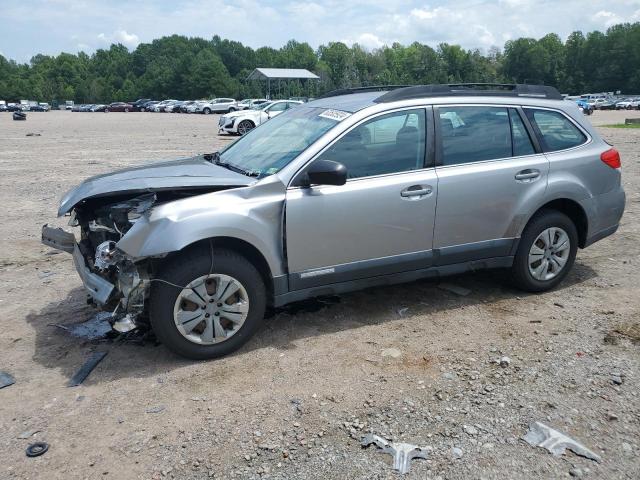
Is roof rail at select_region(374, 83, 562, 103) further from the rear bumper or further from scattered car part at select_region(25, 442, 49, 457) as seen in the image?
scattered car part at select_region(25, 442, 49, 457)

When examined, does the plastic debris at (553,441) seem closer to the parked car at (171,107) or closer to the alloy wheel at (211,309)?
the alloy wheel at (211,309)

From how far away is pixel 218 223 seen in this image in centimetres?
395

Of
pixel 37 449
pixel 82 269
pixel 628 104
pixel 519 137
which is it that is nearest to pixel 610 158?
pixel 519 137

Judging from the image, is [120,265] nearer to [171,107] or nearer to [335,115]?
[335,115]

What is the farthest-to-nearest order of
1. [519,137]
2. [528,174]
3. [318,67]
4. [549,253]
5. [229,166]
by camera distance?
[318,67], [549,253], [519,137], [528,174], [229,166]

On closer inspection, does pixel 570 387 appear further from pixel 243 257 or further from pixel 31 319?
pixel 31 319

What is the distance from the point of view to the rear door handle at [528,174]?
503cm

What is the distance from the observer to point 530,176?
5.07 m

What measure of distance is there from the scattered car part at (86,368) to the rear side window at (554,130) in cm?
420

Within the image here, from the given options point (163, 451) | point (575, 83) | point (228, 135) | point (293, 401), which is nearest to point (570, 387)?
point (293, 401)

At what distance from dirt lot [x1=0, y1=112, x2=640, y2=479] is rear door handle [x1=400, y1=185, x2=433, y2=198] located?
3.59 ft

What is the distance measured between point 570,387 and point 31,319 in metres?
4.32

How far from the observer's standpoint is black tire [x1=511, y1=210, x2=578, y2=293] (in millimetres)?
5199

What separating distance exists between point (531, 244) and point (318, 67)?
127 metres
